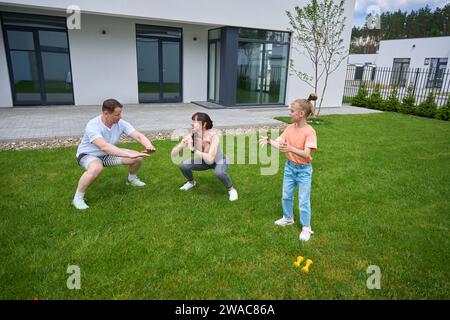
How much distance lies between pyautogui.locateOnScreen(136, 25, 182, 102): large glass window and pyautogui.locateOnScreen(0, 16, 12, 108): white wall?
4.54 metres

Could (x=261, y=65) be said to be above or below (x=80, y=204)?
above

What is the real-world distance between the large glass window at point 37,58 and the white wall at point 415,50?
35.1 metres

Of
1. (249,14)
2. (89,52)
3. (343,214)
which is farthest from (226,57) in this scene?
(343,214)

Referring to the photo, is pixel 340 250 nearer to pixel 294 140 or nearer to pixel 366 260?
pixel 366 260

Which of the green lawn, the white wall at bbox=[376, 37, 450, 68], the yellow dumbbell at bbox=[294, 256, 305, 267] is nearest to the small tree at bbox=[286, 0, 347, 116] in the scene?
the green lawn

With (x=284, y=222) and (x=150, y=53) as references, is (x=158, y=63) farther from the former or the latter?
(x=284, y=222)

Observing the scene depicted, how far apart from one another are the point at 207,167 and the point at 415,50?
3901 centimetres

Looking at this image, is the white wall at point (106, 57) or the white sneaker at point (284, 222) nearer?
the white sneaker at point (284, 222)

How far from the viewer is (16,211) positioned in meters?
3.95

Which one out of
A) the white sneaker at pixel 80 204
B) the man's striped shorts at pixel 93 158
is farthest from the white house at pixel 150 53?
the white sneaker at pixel 80 204

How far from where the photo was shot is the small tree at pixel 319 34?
10867 mm

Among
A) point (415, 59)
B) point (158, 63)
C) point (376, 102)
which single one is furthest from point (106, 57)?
point (415, 59)

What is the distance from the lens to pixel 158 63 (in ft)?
43.9

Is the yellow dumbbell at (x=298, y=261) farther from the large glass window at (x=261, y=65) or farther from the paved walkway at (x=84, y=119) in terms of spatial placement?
the large glass window at (x=261, y=65)
